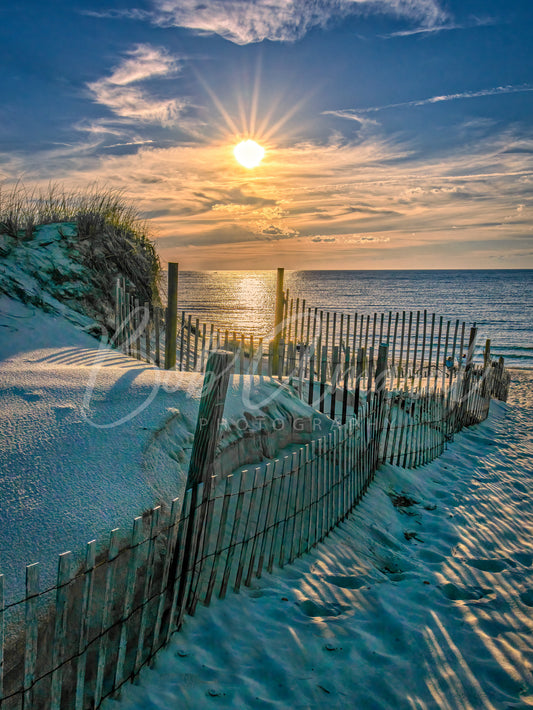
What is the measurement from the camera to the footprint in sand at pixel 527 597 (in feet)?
11.9

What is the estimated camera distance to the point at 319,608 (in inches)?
129

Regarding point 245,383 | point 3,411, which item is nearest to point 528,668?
point 245,383

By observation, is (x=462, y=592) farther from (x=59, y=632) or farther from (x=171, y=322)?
(x=171, y=322)

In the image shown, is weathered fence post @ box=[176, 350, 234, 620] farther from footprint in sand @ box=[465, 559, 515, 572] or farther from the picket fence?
footprint in sand @ box=[465, 559, 515, 572]

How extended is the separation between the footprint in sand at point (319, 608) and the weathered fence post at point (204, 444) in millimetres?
870

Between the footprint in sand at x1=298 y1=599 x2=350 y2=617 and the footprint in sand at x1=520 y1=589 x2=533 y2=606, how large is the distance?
151 centimetres

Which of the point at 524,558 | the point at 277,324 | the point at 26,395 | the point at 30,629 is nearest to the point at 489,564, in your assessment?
the point at 524,558

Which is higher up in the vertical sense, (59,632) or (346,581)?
(59,632)

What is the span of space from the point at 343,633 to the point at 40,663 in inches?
72.8

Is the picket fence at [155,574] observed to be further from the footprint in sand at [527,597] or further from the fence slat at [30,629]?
the footprint in sand at [527,597]

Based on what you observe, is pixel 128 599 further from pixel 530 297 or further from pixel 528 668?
pixel 530 297

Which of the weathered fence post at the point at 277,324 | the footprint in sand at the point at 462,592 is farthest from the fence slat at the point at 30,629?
the weathered fence post at the point at 277,324

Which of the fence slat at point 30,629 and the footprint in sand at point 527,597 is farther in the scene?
the footprint in sand at point 527,597

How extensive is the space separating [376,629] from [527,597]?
4.83 ft
